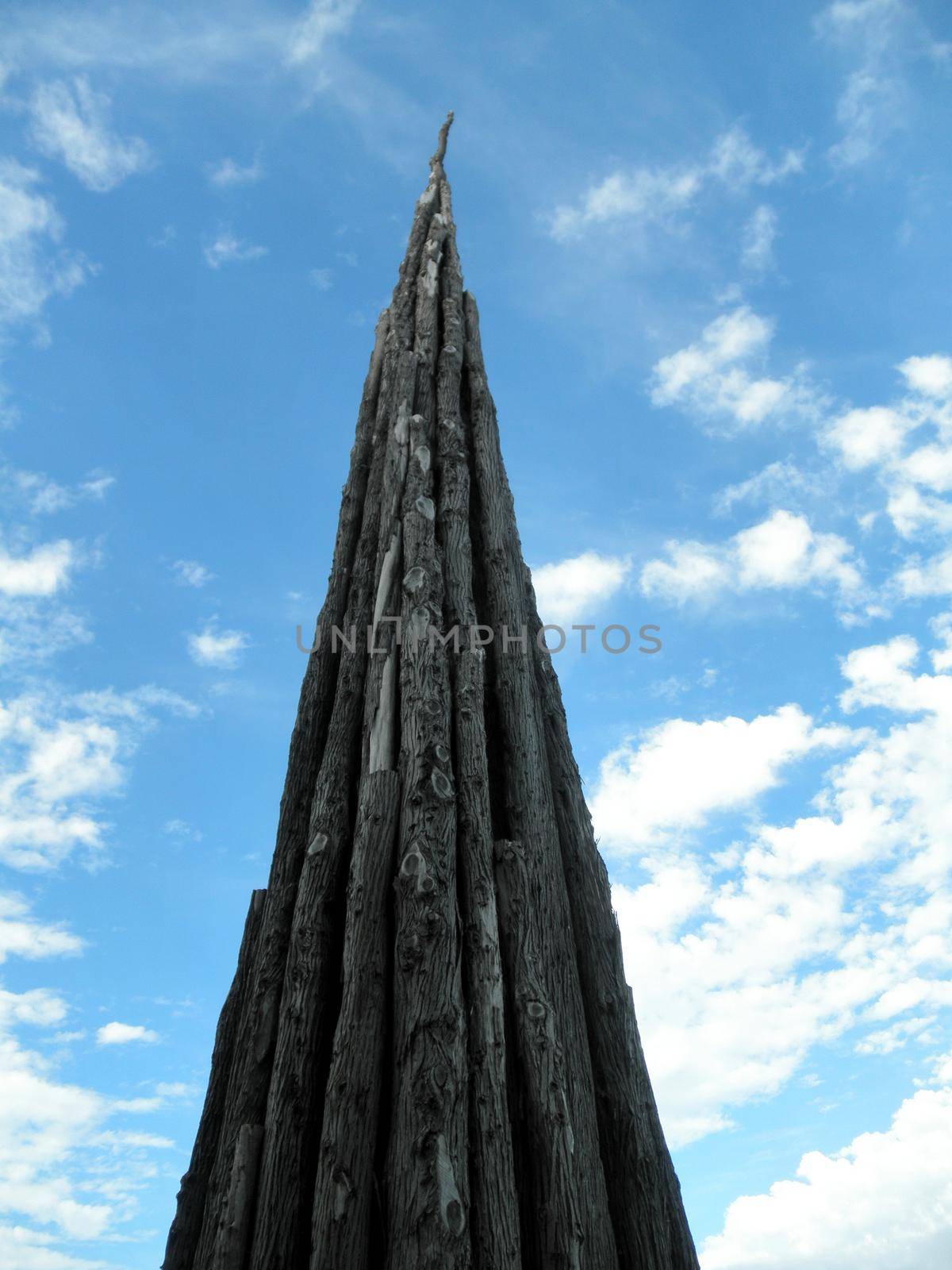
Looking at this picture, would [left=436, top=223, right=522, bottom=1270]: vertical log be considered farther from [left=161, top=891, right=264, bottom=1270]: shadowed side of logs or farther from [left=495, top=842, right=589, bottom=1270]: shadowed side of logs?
[left=161, top=891, right=264, bottom=1270]: shadowed side of logs

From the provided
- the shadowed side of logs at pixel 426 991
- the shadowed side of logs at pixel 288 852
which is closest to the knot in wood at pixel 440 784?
the shadowed side of logs at pixel 426 991

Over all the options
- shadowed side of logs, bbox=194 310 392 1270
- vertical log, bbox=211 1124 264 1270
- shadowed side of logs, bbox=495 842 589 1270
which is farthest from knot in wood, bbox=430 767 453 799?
vertical log, bbox=211 1124 264 1270

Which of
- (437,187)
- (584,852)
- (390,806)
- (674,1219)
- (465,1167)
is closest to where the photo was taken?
(465,1167)

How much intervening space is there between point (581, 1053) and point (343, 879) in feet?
3.40

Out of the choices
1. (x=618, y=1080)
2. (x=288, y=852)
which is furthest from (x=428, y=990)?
(x=288, y=852)

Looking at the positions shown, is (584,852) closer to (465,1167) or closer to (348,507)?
(465,1167)

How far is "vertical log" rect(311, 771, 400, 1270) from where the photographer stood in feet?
7.48

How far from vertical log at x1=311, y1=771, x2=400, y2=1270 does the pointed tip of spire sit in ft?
22.2

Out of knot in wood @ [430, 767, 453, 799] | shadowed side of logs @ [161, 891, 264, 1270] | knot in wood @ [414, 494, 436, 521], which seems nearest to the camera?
shadowed side of logs @ [161, 891, 264, 1270]

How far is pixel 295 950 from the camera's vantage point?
2918 millimetres

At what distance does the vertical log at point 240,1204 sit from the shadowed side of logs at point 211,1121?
0.41 meters

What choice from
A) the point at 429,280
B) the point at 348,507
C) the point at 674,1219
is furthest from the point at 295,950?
the point at 429,280

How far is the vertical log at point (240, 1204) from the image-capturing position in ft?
7.88

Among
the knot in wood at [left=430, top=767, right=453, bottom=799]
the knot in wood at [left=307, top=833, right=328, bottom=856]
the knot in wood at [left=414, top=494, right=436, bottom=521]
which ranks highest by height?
the knot in wood at [left=414, top=494, right=436, bottom=521]
